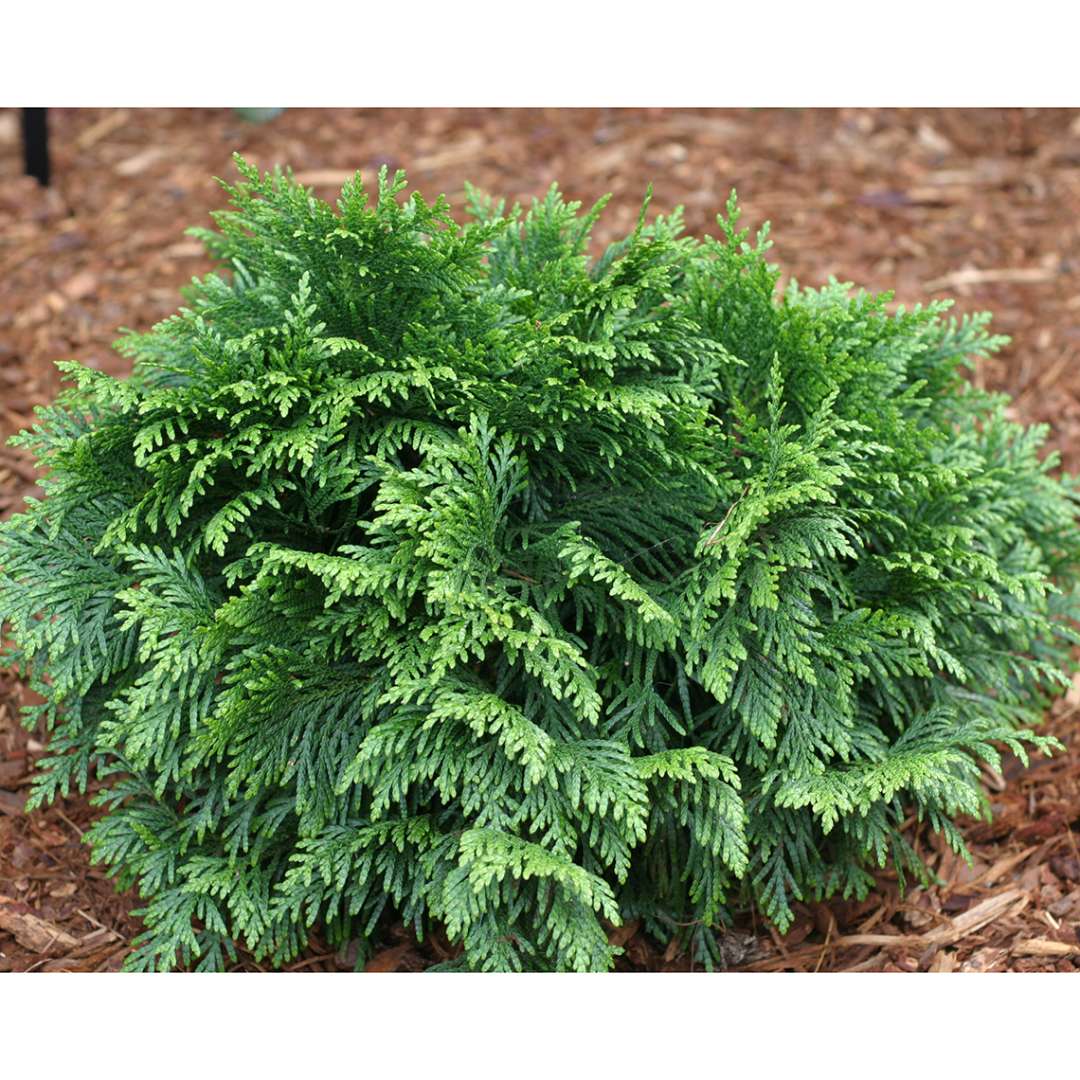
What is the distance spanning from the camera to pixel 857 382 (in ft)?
11.8

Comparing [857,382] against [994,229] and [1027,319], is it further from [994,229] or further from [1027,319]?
[994,229]

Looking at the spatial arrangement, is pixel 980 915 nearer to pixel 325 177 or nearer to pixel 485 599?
pixel 485 599

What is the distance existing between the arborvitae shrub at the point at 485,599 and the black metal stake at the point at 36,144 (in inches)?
110

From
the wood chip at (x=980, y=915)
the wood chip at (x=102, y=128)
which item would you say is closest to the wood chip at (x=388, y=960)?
the wood chip at (x=980, y=915)

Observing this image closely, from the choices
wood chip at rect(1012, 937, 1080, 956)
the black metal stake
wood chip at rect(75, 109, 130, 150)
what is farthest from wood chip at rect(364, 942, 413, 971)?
wood chip at rect(75, 109, 130, 150)

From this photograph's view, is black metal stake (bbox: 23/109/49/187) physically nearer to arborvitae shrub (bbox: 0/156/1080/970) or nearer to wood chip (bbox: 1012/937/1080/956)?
arborvitae shrub (bbox: 0/156/1080/970)

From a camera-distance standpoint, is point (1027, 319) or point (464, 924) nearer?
point (464, 924)

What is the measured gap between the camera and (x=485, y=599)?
3.04m

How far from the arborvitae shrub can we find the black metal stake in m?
2.80

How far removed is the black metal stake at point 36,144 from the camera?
5.83 meters

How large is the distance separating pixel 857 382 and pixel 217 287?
5.93 feet

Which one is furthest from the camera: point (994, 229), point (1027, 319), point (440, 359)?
point (994, 229)

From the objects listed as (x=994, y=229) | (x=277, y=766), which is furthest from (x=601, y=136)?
(x=277, y=766)

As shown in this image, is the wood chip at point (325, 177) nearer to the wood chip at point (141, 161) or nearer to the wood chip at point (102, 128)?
the wood chip at point (141, 161)
